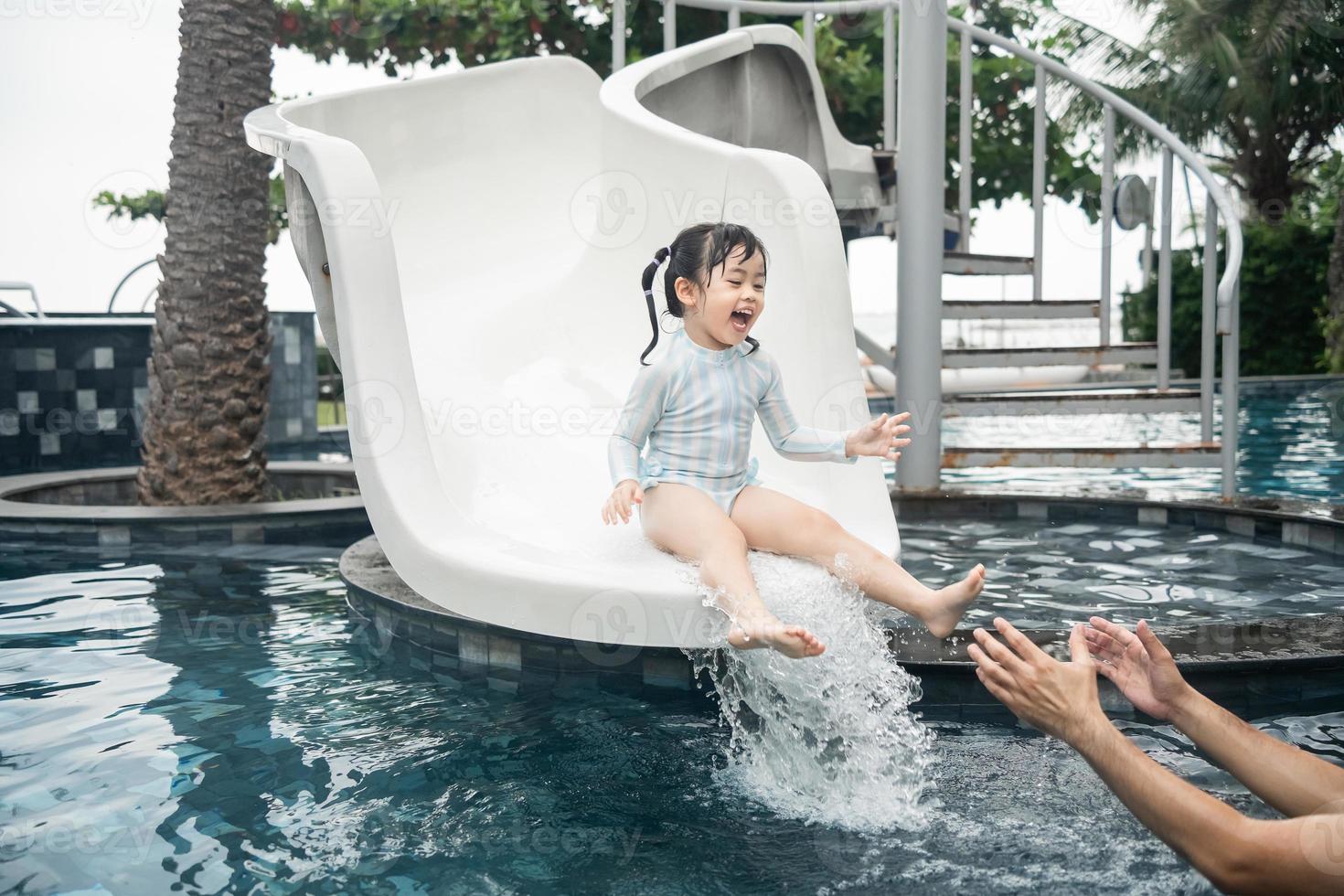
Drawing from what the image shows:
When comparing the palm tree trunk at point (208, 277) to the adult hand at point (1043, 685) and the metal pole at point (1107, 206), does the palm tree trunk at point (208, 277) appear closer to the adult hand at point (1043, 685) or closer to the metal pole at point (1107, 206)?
the metal pole at point (1107, 206)

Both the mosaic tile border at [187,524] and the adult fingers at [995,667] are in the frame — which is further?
the mosaic tile border at [187,524]

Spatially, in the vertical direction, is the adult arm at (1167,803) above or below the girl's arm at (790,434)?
below

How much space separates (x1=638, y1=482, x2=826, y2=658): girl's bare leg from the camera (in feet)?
6.94

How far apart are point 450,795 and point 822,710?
80cm

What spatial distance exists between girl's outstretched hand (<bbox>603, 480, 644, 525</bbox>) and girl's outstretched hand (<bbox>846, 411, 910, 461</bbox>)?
516 millimetres

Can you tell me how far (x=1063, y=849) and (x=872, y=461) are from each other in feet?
4.31

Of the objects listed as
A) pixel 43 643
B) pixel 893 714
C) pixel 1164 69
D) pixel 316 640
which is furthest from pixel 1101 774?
pixel 1164 69

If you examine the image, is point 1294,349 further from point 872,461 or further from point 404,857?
point 404,857

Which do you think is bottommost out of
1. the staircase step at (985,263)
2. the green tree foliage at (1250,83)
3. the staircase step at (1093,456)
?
the staircase step at (1093,456)

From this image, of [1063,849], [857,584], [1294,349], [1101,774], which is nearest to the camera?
[1101,774]

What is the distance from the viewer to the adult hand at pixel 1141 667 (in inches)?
76.3

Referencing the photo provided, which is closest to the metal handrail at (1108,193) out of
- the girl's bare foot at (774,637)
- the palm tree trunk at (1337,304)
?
the girl's bare foot at (774,637)

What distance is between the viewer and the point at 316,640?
3.72 meters

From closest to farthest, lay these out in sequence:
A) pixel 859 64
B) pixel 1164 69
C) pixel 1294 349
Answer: pixel 859 64
pixel 1294 349
pixel 1164 69
